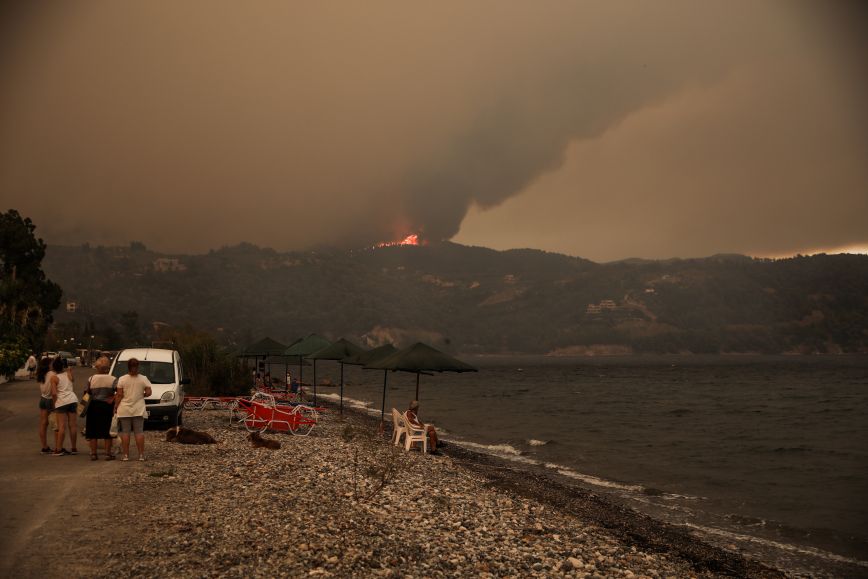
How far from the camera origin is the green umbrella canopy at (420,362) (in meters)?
17.0

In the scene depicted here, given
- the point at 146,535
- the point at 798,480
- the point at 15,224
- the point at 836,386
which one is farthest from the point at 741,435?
the point at 15,224

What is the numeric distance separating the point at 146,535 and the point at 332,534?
2211mm

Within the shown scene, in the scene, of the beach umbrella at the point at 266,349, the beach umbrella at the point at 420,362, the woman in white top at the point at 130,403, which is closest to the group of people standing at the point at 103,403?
the woman in white top at the point at 130,403

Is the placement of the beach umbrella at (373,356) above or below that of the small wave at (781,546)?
above

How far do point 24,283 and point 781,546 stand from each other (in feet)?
204

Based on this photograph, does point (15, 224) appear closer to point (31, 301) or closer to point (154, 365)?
point (31, 301)

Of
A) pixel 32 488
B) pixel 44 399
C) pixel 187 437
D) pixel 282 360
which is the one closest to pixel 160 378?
pixel 187 437

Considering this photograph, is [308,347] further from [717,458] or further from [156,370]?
[717,458]

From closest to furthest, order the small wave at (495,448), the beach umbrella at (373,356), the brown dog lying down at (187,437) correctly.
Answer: the brown dog lying down at (187,437) → the beach umbrella at (373,356) → the small wave at (495,448)

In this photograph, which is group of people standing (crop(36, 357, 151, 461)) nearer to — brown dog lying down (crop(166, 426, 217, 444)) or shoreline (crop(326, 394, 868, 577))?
brown dog lying down (crop(166, 426, 217, 444))

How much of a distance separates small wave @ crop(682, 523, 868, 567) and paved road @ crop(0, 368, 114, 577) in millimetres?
10870

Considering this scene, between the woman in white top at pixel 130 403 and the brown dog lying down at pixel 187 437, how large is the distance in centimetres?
275

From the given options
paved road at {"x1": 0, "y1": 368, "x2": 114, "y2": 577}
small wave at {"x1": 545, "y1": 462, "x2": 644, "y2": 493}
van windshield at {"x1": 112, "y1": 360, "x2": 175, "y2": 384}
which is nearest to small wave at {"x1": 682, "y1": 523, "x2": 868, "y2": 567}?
small wave at {"x1": 545, "y1": 462, "x2": 644, "y2": 493}

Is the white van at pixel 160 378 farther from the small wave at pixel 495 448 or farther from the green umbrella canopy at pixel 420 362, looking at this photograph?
the small wave at pixel 495 448
